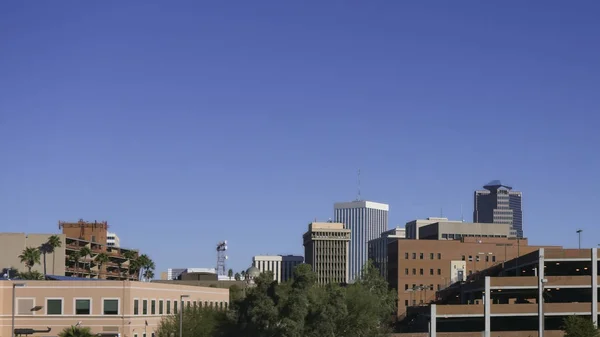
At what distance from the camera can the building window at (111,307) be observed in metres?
96.8

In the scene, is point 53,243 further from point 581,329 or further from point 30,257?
point 581,329

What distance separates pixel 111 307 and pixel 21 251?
78.6 metres

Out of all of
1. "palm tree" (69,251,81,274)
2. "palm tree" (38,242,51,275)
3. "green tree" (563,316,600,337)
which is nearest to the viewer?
"green tree" (563,316,600,337)

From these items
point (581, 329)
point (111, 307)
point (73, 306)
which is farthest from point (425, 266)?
point (73, 306)

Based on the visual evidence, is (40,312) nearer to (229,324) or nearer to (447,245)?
(229,324)

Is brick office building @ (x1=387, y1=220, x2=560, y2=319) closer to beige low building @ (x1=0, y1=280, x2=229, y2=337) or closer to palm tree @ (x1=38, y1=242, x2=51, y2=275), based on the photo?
palm tree @ (x1=38, y1=242, x2=51, y2=275)

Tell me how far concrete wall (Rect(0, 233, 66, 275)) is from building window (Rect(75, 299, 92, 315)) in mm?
75754

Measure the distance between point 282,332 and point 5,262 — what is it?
320ft

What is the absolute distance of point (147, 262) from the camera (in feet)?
641

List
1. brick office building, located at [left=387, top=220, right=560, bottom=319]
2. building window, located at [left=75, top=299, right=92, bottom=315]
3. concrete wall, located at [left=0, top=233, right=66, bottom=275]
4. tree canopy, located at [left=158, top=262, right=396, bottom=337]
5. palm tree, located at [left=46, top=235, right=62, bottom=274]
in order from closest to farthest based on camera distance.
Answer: tree canopy, located at [left=158, top=262, right=396, bottom=337]
building window, located at [left=75, top=299, right=92, bottom=315]
concrete wall, located at [left=0, top=233, right=66, bottom=275]
palm tree, located at [left=46, top=235, right=62, bottom=274]
brick office building, located at [left=387, top=220, right=560, bottom=319]

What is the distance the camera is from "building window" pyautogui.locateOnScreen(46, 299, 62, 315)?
95812 millimetres

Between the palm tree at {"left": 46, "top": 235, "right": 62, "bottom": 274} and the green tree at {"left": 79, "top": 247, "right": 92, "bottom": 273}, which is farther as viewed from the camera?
the green tree at {"left": 79, "top": 247, "right": 92, "bottom": 273}

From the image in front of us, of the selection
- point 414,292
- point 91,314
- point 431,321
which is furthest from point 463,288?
point 91,314

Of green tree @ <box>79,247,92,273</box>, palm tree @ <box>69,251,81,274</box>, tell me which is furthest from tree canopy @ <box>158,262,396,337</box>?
palm tree @ <box>69,251,81,274</box>
